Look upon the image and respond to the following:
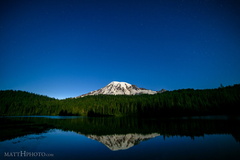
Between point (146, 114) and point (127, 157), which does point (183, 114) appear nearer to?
point (146, 114)

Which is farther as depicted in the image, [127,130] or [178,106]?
[178,106]

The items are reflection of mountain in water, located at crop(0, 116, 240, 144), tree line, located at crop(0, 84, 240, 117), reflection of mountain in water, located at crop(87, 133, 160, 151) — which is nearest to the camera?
reflection of mountain in water, located at crop(87, 133, 160, 151)

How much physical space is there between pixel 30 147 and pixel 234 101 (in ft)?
397

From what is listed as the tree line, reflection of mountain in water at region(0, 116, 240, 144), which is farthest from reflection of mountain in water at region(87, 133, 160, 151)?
the tree line

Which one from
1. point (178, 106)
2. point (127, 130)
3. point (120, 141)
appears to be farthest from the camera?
point (178, 106)

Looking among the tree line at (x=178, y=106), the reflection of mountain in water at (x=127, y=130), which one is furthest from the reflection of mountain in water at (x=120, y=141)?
the tree line at (x=178, y=106)

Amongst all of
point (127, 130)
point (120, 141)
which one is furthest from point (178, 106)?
point (120, 141)

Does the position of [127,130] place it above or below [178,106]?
below

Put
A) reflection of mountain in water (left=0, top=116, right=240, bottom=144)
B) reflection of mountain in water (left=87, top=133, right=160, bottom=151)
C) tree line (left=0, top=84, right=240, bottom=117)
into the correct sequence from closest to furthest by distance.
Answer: reflection of mountain in water (left=87, top=133, right=160, bottom=151), reflection of mountain in water (left=0, top=116, right=240, bottom=144), tree line (left=0, top=84, right=240, bottom=117)

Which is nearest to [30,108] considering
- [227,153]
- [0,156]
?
[0,156]

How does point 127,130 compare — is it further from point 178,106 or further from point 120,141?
point 178,106

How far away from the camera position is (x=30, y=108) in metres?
158

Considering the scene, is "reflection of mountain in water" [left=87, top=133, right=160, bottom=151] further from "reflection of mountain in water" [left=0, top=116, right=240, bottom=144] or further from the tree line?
the tree line

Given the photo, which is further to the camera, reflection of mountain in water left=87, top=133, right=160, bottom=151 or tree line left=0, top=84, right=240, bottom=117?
tree line left=0, top=84, right=240, bottom=117
